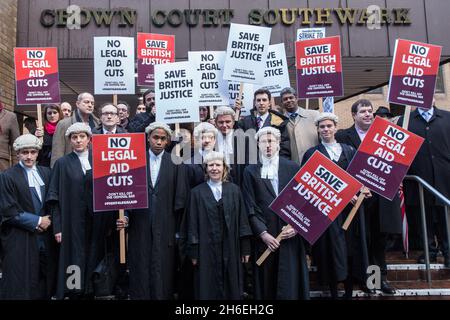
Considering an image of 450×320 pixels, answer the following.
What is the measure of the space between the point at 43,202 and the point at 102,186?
0.81 metres

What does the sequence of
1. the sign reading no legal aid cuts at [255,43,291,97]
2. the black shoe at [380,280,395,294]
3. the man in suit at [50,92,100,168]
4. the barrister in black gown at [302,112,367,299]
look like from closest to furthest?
the barrister in black gown at [302,112,367,299]
the black shoe at [380,280,395,294]
the man in suit at [50,92,100,168]
the sign reading no legal aid cuts at [255,43,291,97]

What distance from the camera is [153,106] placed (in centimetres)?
601

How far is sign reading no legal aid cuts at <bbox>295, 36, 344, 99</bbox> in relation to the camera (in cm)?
588

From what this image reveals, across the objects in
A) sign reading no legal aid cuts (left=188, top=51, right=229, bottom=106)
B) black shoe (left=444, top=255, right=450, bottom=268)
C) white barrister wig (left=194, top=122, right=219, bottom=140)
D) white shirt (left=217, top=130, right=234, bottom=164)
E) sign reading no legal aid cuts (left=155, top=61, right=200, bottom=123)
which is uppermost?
sign reading no legal aid cuts (left=188, top=51, right=229, bottom=106)

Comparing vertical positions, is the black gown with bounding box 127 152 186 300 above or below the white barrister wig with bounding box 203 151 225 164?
below

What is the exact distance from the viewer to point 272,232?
448 cm

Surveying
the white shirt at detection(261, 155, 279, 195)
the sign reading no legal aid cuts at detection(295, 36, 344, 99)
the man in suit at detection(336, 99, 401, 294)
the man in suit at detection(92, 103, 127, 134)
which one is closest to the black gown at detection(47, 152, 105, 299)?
the man in suit at detection(92, 103, 127, 134)

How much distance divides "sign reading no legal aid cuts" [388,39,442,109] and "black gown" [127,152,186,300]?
2.76m

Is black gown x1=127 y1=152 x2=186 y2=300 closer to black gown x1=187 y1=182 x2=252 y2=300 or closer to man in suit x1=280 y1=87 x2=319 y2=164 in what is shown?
black gown x1=187 y1=182 x2=252 y2=300

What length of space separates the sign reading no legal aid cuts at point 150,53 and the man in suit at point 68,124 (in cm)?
121

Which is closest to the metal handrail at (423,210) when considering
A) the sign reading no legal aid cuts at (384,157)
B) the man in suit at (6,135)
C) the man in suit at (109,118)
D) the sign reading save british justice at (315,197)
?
the sign reading no legal aid cuts at (384,157)

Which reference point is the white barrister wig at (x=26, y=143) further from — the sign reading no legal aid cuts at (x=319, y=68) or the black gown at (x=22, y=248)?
the sign reading no legal aid cuts at (x=319, y=68)

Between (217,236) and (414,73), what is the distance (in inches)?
119
